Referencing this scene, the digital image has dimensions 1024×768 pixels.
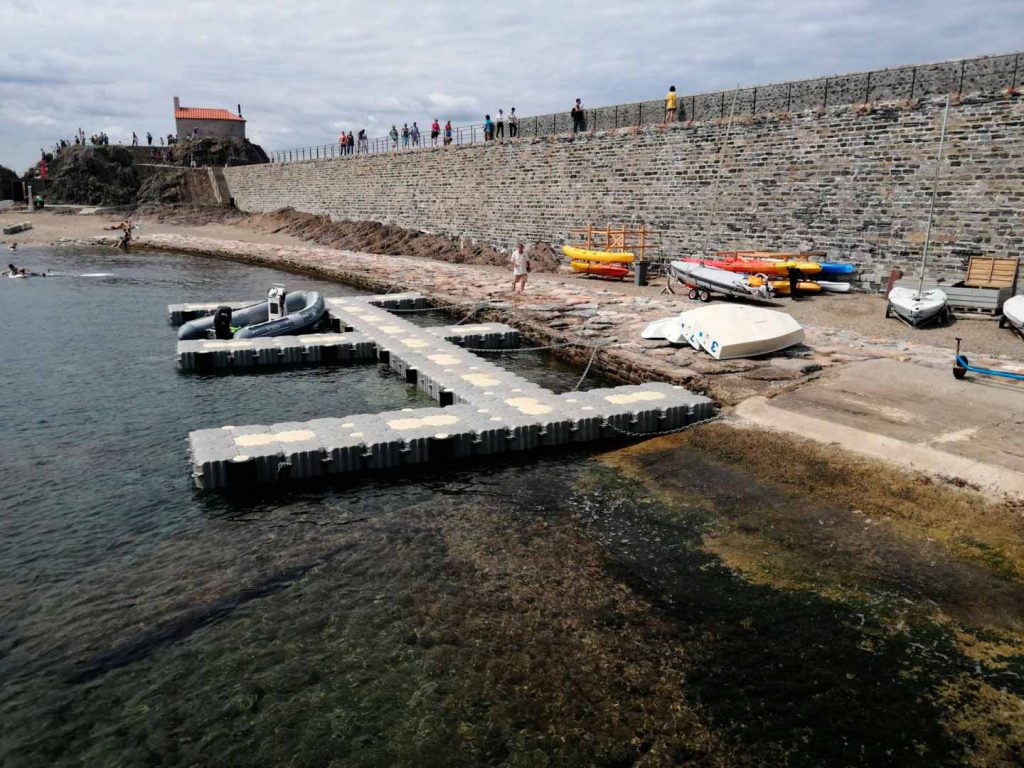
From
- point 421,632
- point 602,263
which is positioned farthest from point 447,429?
point 602,263

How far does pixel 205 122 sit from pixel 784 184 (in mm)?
61691

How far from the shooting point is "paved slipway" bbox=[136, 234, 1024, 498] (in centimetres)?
744

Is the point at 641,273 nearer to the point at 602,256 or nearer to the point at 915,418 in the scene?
the point at 602,256

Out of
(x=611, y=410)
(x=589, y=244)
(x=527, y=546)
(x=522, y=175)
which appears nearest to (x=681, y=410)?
(x=611, y=410)

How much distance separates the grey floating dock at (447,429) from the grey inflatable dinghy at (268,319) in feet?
13.8

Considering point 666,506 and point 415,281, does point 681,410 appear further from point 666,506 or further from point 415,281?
point 415,281

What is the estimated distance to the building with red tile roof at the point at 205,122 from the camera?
6619cm

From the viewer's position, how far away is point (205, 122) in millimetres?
66500

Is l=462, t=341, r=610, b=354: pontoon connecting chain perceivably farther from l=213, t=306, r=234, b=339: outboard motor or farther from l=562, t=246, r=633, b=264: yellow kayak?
l=562, t=246, r=633, b=264: yellow kayak

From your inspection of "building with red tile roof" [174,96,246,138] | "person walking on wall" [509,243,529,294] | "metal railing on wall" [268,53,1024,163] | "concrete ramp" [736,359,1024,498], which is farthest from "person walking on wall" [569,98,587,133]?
"building with red tile roof" [174,96,246,138]

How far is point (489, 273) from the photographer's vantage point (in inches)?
919

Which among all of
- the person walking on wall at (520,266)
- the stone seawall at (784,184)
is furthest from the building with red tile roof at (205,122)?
the person walking on wall at (520,266)

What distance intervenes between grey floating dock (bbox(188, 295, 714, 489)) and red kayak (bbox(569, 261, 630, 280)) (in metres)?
9.67

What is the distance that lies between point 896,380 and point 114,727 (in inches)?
351
